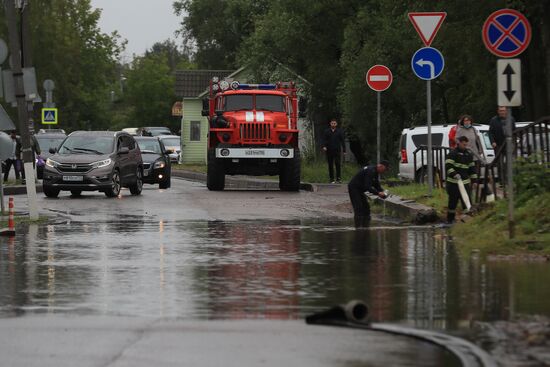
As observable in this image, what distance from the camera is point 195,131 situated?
302ft

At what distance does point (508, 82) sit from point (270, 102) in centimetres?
2011

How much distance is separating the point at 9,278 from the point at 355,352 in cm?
614

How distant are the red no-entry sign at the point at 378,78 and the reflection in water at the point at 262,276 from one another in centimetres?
881

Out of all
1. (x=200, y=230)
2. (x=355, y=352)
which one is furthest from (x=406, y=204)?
(x=355, y=352)

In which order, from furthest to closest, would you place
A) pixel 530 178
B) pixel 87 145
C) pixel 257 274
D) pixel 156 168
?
1. pixel 156 168
2. pixel 87 145
3. pixel 530 178
4. pixel 257 274

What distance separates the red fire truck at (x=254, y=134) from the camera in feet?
116

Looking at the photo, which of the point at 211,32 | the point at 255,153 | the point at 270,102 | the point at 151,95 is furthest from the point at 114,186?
the point at 151,95

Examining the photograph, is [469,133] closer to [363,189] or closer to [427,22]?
[427,22]

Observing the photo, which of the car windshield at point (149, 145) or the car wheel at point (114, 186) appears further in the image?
the car windshield at point (149, 145)

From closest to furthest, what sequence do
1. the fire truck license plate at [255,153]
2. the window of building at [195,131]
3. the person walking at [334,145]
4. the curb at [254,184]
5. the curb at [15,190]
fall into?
1. the fire truck license plate at [255,153]
2. the curb at [15,190]
3. the curb at [254,184]
4. the person walking at [334,145]
5. the window of building at [195,131]

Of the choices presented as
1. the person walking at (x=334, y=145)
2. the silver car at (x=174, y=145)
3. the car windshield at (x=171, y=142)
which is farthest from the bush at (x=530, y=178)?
the car windshield at (x=171, y=142)

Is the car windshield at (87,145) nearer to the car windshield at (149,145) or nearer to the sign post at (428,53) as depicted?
the car windshield at (149,145)

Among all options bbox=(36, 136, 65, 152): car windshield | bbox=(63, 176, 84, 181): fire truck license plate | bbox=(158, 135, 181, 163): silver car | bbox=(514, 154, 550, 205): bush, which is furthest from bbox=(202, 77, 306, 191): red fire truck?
bbox=(158, 135, 181, 163): silver car

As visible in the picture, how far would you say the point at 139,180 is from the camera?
116 ft
